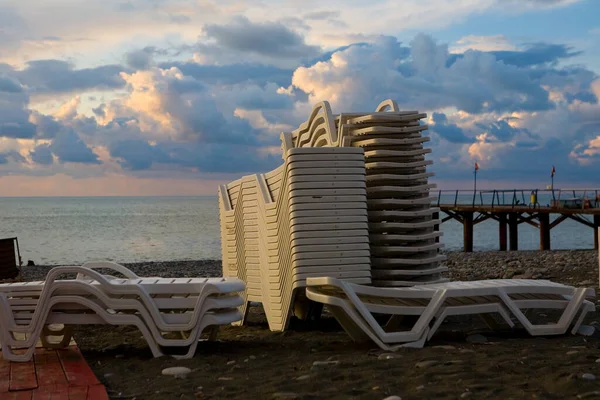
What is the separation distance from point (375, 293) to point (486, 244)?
48.8 meters

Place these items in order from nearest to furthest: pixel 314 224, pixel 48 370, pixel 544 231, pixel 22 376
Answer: pixel 22 376 → pixel 48 370 → pixel 314 224 → pixel 544 231

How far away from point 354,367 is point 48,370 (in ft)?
7.38

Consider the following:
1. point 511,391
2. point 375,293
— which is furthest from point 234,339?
point 511,391

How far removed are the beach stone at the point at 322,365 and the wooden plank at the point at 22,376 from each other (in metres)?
1.83

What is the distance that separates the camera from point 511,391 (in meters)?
4.30

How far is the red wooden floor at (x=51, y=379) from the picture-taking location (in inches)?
191

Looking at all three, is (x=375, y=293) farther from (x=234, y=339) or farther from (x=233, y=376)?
(x=234, y=339)

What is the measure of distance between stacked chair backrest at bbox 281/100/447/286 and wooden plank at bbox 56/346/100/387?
9.64 ft

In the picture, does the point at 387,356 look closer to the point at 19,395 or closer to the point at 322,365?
the point at 322,365

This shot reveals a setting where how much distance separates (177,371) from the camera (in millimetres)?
5352

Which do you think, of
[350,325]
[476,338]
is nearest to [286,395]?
[350,325]

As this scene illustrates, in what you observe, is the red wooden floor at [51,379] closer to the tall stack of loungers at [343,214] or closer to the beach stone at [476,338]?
the tall stack of loungers at [343,214]

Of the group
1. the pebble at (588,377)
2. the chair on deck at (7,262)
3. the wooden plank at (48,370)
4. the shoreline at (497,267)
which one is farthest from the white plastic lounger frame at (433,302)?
the chair on deck at (7,262)

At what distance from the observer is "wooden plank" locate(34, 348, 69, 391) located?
204 inches
